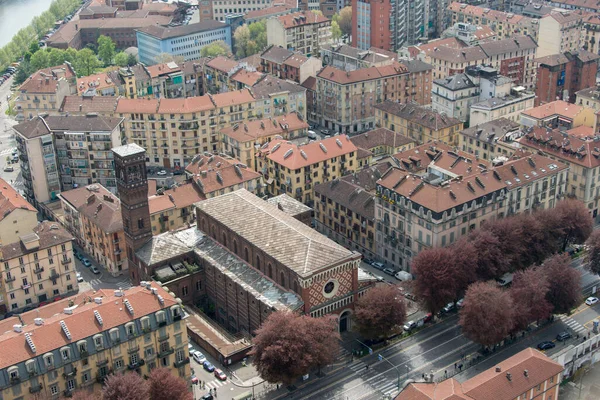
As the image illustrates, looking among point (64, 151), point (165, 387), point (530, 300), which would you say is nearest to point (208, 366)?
point (165, 387)

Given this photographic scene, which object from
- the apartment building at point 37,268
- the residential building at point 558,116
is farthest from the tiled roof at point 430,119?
the apartment building at point 37,268

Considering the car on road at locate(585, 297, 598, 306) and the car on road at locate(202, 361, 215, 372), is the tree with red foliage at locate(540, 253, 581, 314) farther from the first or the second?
the car on road at locate(202, 361, 215, 372)

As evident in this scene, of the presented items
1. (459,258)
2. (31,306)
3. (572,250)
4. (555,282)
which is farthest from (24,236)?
(572,250)

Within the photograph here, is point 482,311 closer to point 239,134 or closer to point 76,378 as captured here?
point 76,378

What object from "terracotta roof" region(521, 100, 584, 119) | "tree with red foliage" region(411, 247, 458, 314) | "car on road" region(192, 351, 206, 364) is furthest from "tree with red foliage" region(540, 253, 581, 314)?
"terracotta roof" region(521, 100, 584, 119)

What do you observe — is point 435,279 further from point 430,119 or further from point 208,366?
point 430,119
